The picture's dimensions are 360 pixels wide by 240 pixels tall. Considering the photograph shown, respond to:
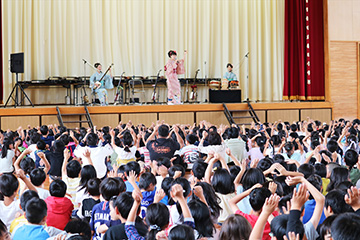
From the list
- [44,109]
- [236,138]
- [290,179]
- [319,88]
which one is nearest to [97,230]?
[290,179]

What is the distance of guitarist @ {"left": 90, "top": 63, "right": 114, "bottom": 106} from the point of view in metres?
12.2

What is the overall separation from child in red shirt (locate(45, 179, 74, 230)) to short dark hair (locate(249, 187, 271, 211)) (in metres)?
1.27

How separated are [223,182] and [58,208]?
3.67ft

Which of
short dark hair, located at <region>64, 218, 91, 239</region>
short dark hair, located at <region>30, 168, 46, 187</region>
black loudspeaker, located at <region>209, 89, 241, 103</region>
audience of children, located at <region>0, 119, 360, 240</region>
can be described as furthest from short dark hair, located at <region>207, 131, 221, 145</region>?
black loudspeaker, located at <region>209, 89, 241, 103</region>

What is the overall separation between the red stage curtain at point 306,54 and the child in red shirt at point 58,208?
1146cm

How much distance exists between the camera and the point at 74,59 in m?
14.6

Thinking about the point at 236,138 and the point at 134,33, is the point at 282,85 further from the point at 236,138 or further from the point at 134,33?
the point at 236,138

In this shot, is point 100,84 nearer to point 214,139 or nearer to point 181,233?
point 214,139

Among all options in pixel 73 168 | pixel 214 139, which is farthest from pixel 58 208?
pixel 214 139

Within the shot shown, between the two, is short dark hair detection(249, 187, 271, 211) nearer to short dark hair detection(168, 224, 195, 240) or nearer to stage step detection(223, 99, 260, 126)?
short dark hair detection(168, 224, 195, 240)

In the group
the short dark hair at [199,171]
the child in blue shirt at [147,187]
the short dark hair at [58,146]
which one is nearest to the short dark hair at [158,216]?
the child in blue shirt at [147,187]

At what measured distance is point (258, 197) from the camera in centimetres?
277

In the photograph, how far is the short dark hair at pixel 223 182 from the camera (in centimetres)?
342

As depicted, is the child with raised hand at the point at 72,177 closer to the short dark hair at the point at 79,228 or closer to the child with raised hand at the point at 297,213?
the short dark hair at the point at 79,228
